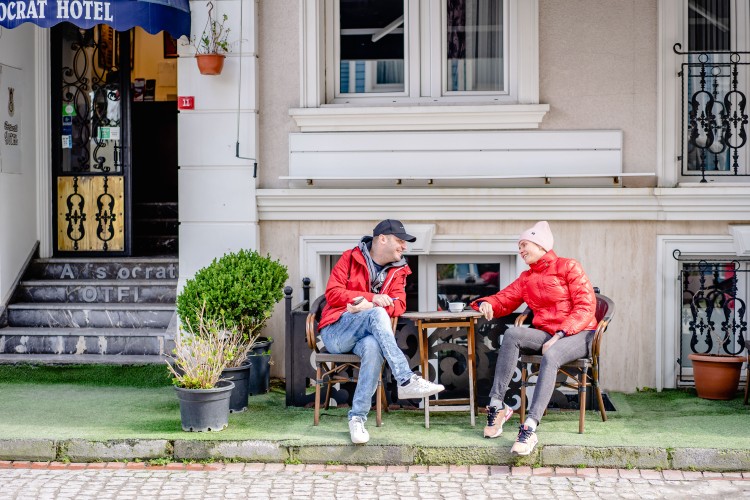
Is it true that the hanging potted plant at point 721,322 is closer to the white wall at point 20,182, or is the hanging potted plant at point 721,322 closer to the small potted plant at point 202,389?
the small potted plant at point 202,389

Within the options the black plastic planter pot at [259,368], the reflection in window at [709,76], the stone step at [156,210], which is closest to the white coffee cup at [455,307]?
the black plastic planter pot at [259,368]

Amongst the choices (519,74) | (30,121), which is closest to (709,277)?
(519,74)

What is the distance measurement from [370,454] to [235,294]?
2.03 m

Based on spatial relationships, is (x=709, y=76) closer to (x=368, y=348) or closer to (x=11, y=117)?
(x=368, y=348)

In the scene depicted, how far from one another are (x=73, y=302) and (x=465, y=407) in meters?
4.47

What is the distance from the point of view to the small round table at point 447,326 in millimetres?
7758

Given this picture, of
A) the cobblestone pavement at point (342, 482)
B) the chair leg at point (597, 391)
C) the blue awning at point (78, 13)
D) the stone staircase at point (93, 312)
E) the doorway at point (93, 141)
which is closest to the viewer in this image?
the cobblestone pavement at point (342, 482)

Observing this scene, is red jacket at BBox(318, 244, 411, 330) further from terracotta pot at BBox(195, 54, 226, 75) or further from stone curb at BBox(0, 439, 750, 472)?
terracotta pot at BBox(195, 54, 226, 75)

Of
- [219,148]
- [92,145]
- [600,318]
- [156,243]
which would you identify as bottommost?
[600,318]

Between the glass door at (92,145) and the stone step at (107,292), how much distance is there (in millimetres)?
807

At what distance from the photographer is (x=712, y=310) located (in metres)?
9.38

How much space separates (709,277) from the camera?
9352 millimetres

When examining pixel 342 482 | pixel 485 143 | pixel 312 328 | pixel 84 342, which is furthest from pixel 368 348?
pixel 84 342

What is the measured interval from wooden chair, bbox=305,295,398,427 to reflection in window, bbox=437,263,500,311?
1666mm
